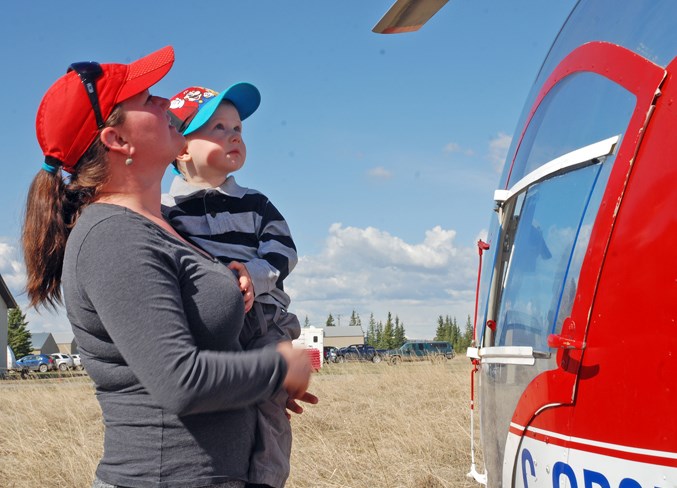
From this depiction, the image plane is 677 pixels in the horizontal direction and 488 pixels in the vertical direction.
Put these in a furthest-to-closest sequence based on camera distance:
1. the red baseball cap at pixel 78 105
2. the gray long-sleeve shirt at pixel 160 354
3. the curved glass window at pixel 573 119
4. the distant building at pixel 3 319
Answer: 1. the distant building at pixel 3 319
2. the curved glass window at pixel 573 119
3. the red baseball cap at pixel 78 105
4. the gray long-sleeve shirt at pixel 160 354

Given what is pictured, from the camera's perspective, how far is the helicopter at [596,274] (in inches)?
59.3

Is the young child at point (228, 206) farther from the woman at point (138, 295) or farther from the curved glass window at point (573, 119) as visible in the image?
the curved glass window at point (573, 119)

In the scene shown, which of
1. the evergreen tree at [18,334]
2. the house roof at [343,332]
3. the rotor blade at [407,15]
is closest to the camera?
the rotor blade at [407,15]

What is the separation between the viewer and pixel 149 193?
5.75ft

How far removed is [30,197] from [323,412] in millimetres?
8623

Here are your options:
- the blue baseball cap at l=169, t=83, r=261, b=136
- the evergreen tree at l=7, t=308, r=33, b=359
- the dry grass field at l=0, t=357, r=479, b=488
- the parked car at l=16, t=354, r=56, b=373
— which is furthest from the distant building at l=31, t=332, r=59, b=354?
the blue baseball cap at l=169, t=83, r=261, b=136

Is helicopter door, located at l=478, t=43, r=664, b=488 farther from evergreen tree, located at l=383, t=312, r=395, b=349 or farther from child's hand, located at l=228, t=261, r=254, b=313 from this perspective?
evergreen tree, located at l=383, t=312, r=395, b=349

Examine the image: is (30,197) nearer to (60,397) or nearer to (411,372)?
(60,397)

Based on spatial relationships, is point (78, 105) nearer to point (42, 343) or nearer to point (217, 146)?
point (217, 146)

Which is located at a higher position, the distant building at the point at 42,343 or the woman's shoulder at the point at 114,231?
the woman's shoulder at the point at 114,231

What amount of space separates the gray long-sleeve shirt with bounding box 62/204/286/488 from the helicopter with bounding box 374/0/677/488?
0.70m

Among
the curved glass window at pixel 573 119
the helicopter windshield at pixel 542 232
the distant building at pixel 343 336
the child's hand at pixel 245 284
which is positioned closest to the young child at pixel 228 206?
the child's hand at pixel 245 284

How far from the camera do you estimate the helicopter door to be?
1.73m

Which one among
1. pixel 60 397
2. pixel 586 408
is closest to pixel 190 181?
pixel 586 408
